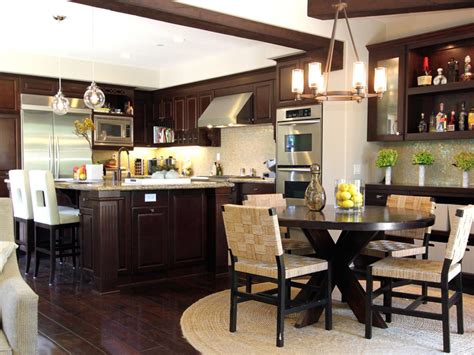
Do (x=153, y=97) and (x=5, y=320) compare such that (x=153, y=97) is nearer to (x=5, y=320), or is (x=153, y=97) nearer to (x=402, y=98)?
(x=402, y=98)

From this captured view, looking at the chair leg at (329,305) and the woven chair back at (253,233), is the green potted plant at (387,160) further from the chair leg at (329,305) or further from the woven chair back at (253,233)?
the woven chair back at (253,233)

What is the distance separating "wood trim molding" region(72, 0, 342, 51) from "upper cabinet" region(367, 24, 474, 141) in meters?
0.81

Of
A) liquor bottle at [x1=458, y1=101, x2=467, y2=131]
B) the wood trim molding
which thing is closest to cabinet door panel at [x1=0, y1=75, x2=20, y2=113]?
the wood trim molding

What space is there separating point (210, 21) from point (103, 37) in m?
2.48

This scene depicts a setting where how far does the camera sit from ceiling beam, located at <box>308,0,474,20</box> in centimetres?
440

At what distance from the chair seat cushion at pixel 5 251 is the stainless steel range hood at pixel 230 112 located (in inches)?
181

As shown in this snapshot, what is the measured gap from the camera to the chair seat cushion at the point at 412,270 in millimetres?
3020

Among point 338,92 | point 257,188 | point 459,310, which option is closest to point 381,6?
point 338,92

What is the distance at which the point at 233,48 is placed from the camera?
6.96m

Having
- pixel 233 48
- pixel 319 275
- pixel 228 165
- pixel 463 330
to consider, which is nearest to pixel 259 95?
pixel 233 48

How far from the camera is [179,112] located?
331 inches

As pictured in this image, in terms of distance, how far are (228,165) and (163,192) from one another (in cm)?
323

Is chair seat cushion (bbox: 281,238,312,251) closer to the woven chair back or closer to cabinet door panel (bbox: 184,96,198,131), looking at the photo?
the woven chair back

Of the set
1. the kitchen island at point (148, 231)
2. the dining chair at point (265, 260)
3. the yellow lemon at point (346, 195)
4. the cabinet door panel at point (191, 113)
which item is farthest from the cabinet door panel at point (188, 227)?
the cabinet door panel at point (191, 113)
